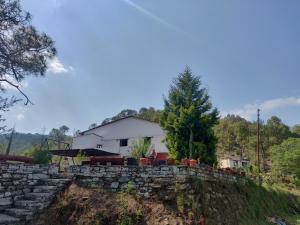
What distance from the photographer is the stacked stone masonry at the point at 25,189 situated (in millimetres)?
8109

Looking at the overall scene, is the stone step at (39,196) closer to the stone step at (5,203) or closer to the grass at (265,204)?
the stone step at (5,203)

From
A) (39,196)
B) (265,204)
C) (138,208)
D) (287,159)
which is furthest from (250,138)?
(39,196)

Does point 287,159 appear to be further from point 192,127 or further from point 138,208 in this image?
point 138,208

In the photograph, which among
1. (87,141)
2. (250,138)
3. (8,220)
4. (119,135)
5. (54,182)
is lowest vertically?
(8,220)

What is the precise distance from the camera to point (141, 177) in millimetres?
9023

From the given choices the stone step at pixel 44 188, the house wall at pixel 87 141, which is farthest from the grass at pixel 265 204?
the house wall at pixel 87 141

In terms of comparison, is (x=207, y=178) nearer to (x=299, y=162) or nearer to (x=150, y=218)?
(x=150, y=218)

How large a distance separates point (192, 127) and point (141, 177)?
6.12m

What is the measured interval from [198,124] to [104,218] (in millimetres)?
8239

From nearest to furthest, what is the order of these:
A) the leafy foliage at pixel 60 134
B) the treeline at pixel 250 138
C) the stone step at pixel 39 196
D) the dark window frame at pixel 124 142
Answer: the stone step at pixel 39 196 < the dark window frame at pixel 124 142 < the treeline at pixel 250 138 < the leafy foliage at pixel 60 134

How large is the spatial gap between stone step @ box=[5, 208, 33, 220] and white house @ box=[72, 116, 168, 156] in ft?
42.8

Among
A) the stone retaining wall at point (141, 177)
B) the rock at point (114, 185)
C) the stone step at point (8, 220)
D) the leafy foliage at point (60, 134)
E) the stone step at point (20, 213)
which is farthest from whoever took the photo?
the leafy foliage at point (60, 134)

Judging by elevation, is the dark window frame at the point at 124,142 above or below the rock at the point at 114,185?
above

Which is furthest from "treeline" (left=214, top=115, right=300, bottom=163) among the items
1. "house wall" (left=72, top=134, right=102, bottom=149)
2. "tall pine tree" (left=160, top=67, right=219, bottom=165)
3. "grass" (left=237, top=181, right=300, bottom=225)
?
"tall pine tree" (left=160, top=67, right=219, bottom=165)
